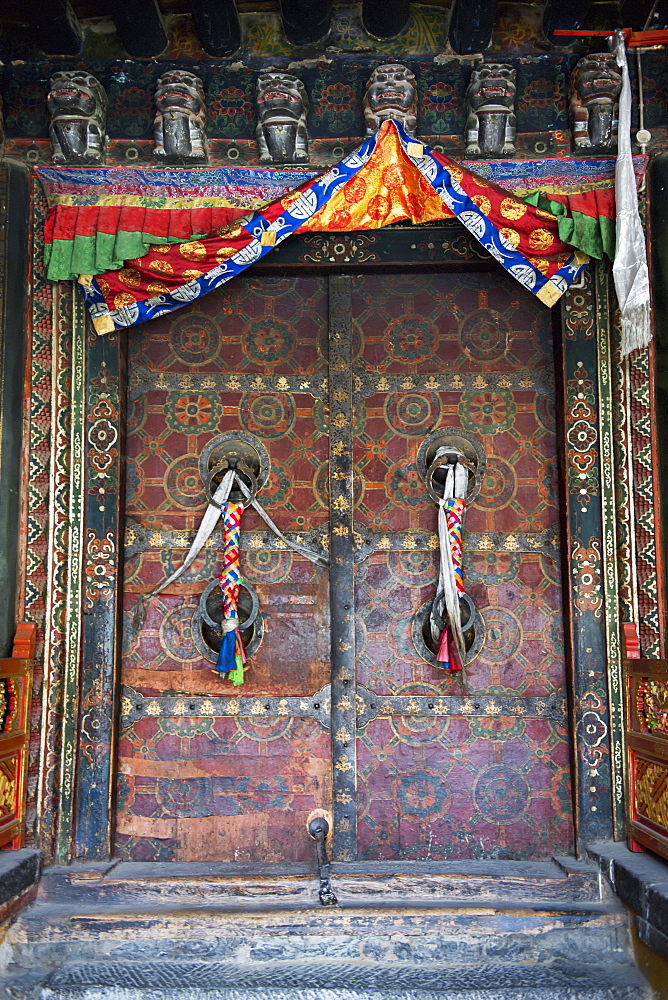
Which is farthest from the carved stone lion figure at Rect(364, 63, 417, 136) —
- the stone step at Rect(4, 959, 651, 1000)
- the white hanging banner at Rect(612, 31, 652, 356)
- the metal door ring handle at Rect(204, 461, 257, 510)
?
the stone step at Rect(4, 959, 651, 1000)

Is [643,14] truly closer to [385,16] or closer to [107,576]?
[385,16]

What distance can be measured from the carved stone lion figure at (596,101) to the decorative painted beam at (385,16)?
0.88 m

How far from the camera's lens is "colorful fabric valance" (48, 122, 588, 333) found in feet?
12.5

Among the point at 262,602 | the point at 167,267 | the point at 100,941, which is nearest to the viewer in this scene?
the point at 100,941

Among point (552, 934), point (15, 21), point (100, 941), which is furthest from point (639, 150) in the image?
point (100, 941)

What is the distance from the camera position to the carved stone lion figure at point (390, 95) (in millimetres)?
3945

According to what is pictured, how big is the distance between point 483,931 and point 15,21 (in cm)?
475

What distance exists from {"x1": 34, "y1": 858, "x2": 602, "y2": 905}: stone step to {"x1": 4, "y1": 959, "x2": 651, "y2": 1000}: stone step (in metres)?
0.26

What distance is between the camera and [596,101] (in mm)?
3961

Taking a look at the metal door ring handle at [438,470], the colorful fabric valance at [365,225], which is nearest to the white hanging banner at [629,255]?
the colorful fabric valance at [365,225]

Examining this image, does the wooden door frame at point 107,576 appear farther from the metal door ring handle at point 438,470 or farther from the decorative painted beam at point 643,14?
the decorative painted beam at point 643,14

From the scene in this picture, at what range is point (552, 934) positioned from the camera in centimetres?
352

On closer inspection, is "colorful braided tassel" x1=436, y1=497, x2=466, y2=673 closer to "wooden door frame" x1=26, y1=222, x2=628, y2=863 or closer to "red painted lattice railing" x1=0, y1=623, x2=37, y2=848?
"wooden door frame" x1=26, y1=222, x2=628, y2=863

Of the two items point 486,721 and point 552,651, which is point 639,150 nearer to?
point 552,651
